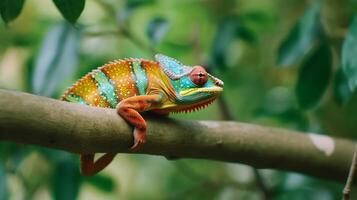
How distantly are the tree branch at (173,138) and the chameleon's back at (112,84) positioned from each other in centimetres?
8

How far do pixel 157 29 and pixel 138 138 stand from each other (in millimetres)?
662

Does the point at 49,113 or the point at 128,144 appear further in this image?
the point at 128,144

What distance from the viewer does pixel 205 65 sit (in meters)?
1.98

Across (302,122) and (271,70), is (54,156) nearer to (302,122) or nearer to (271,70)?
(302,122)

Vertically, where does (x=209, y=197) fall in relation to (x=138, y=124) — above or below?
below

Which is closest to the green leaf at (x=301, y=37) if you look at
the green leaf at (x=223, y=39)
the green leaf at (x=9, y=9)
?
the green leaf at (x=223, y=39)

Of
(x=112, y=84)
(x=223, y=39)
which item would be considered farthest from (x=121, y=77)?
(x=223, y=39)

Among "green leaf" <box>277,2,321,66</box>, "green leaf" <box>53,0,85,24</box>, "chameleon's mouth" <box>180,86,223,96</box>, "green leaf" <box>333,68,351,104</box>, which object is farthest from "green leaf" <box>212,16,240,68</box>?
"green leaf" <box>53,0,85,24</box>

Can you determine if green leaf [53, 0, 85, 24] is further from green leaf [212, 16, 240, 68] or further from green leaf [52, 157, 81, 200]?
green leaf [212, 16, 240, 68]

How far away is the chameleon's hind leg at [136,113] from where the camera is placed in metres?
1.07

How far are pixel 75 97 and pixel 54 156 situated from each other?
0.46 metres

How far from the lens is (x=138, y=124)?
108 cm

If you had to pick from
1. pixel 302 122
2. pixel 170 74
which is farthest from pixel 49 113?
pixel 302 122

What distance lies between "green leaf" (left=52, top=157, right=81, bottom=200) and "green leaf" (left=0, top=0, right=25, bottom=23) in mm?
664
